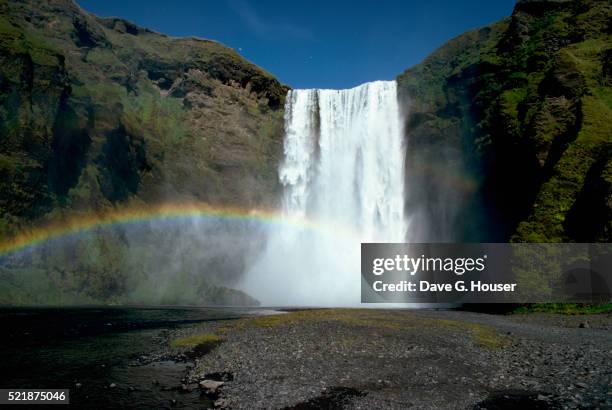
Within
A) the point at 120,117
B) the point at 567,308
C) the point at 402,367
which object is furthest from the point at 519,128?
the point at 120,117

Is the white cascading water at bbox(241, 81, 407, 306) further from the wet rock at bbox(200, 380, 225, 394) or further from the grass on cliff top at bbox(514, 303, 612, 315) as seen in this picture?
the wet rock at bbox(200, 380, 225, 394)

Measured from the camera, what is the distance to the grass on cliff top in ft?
116

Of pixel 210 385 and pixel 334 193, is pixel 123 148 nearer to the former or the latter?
pixel 334 193

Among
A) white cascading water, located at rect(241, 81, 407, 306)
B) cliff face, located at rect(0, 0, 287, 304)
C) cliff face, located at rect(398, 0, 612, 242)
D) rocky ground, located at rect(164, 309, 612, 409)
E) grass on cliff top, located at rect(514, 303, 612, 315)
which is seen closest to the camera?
rocky ground, located at rect(164, 309, 612, 409)

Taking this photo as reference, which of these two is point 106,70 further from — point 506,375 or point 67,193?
point 506,375

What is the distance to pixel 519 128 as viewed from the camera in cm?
5378

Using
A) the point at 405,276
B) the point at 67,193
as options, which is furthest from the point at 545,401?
the point at 67,193

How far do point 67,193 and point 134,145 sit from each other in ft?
44.1

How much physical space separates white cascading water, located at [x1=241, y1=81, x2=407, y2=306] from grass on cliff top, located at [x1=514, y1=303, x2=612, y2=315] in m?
30.2

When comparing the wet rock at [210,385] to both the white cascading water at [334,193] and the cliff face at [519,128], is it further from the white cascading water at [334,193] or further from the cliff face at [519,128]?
the white cascading water at [334,193]

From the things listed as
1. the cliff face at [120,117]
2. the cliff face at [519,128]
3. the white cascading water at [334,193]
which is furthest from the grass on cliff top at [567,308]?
the cliff face at [120,117]

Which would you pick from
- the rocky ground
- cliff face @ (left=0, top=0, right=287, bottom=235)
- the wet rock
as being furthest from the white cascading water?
the wet rock

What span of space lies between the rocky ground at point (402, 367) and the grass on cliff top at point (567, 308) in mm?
9065

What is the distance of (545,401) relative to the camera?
1390cm
